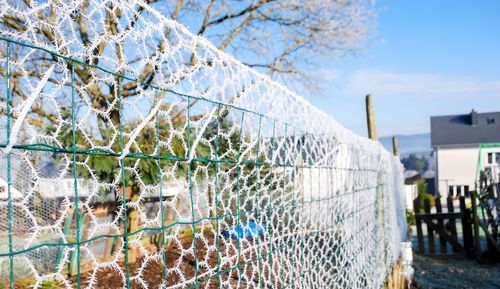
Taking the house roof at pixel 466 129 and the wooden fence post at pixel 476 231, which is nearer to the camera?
the wooden fence post at pixel 476 231

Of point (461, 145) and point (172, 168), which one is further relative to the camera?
point (461, 145)

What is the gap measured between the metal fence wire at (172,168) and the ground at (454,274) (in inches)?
38.9

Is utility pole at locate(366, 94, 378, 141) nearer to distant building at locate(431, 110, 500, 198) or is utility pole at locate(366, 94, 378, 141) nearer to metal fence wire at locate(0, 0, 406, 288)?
metal fence wire at locate(0, 0, 406, 288)

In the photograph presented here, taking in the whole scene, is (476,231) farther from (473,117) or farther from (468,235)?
(473,117)

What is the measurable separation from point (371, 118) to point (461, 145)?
23034 millimetres

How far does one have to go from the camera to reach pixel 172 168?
4.51 feet

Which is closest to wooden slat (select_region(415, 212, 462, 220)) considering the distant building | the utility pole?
the utility pole

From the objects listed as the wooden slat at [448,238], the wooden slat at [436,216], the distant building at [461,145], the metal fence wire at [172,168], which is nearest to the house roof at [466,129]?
the distant building at [461,145]

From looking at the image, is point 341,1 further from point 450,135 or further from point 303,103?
point 450,135

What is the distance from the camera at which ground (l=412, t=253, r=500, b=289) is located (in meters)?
5.47

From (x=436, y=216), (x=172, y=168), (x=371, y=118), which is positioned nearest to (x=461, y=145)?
(x=436, y=216)

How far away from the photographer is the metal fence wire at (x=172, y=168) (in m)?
0.93

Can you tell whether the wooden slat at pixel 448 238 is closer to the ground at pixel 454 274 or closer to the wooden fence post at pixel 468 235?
the wooden fence post at pixel 468 235

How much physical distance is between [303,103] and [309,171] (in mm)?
436
